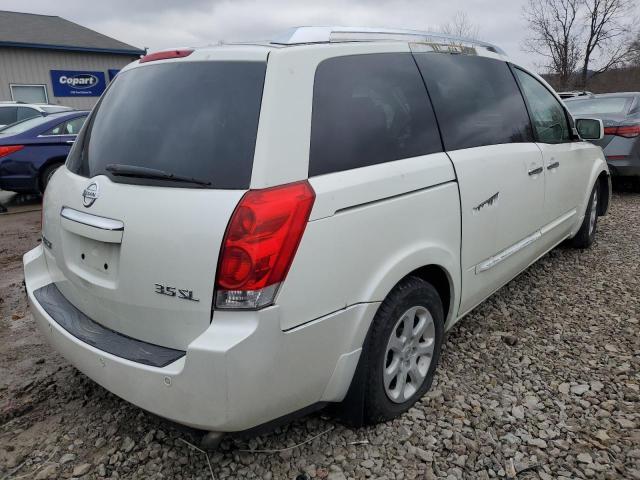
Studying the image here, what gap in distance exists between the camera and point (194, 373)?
1744 millimetres

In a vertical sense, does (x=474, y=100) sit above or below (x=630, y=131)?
above

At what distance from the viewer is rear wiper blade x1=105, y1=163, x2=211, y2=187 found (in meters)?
1.91

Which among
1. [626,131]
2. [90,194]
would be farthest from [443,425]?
[626,131]

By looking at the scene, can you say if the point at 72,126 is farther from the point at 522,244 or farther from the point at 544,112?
the point at 522,244

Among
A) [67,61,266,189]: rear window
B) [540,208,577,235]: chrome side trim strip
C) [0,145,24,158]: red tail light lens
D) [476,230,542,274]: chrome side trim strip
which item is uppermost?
[67,61,266,189]: rear window

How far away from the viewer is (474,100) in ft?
9.74

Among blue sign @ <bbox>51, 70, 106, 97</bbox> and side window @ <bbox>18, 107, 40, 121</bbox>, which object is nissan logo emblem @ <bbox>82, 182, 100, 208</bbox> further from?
blue sign @ <bbox>51, 70, 106, 97</bbox>

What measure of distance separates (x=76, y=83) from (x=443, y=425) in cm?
2294

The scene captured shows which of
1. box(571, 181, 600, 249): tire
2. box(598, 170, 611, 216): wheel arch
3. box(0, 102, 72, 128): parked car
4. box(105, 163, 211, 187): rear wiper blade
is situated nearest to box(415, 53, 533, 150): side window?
box(105, 163, 211, 187): rear wiper blade

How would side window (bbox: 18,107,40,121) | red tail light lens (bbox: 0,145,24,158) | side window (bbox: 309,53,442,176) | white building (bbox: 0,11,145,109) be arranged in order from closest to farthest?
side window (bbox: 309,53,442,176) < red tail light lens (bbox: 0,145,24,158) < side window (bbox: 18,107,40,121) < white building (bbox: 0,11,145,109)

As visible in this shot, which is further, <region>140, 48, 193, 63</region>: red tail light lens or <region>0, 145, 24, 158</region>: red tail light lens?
<region>0, 145, 24, 158</region>: red tail light lens

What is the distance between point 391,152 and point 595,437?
1.62 m

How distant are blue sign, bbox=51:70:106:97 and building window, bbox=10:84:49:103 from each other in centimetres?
45

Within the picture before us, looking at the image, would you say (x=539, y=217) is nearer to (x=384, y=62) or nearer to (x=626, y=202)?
(x=384, y=62)
